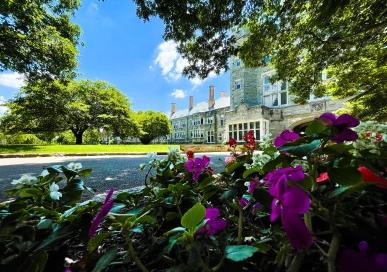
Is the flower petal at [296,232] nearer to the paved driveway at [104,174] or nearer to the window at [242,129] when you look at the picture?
the paved driveway at [104,174]

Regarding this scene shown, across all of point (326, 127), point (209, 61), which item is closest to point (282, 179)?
point (326, 127)

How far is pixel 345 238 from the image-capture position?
1.83 ft

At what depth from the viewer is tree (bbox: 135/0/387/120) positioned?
14.4ft

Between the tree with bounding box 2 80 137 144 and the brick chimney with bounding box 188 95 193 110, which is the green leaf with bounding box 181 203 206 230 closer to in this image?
the tree with bounding box 2 80 137 144

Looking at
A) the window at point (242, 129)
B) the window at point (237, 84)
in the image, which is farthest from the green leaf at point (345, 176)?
the window at point (237, 84)

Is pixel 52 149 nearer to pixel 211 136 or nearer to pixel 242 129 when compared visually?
pixel 242 129

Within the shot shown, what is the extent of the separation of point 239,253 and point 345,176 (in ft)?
0.71

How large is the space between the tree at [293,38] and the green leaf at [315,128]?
375 cm

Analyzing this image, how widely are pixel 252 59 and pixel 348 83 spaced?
2.88 metres

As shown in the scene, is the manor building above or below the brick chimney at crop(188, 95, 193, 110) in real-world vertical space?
below

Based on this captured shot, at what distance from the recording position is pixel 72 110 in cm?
2731

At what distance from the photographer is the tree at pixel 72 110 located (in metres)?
23.8

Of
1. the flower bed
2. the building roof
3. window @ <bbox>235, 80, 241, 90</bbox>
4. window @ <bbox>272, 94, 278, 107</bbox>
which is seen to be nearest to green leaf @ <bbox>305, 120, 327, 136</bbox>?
the flower bed

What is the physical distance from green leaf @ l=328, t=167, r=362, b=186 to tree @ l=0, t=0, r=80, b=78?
10.5 m
